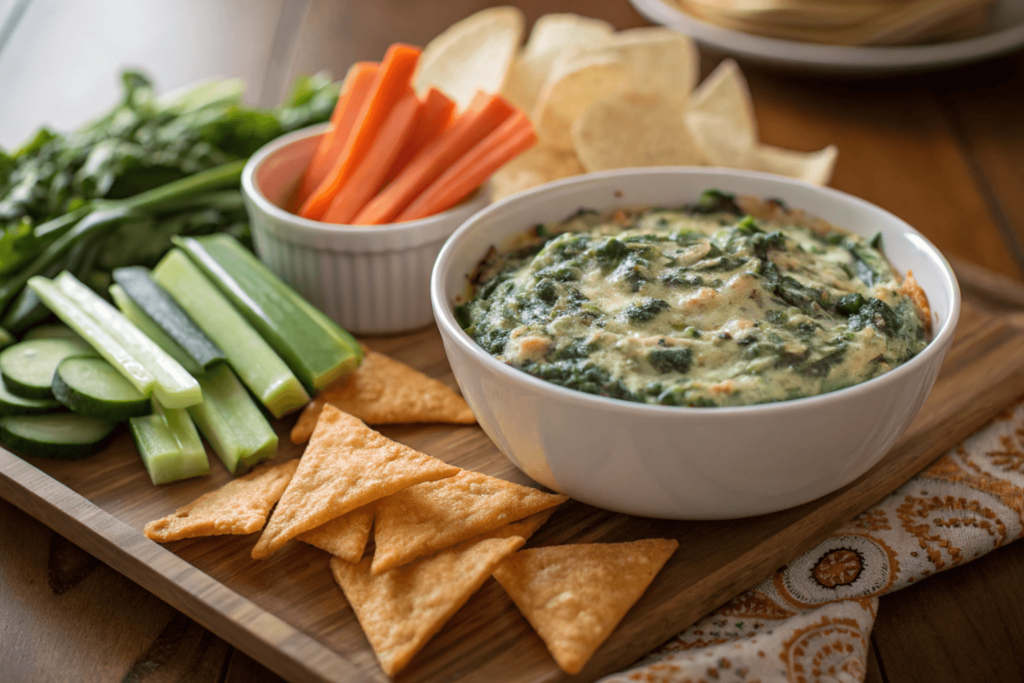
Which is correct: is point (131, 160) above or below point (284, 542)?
above

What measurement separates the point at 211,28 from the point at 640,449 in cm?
520

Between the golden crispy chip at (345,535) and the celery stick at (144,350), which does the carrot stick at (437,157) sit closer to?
the celery stick at (144,350)

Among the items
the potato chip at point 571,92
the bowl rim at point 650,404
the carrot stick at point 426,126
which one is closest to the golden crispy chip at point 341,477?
the bowl rim at point 650,404

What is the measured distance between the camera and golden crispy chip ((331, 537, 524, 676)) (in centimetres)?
206

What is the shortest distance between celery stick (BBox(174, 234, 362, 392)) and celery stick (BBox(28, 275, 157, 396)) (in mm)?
448

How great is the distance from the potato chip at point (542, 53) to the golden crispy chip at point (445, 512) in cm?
241

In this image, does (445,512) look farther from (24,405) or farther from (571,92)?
(571,92)

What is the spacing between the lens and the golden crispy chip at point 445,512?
2.26 metres

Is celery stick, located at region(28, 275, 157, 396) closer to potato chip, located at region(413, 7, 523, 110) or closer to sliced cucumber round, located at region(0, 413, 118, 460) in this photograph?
sliced cucumber round, located at region(0, 413, 118, 460)

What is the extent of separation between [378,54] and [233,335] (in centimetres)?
315

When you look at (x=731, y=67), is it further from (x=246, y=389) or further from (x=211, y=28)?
(x=211, y=28)

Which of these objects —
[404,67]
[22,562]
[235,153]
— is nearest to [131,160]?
[235,153]

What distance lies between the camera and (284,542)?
2.30 m

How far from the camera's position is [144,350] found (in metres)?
2.92
